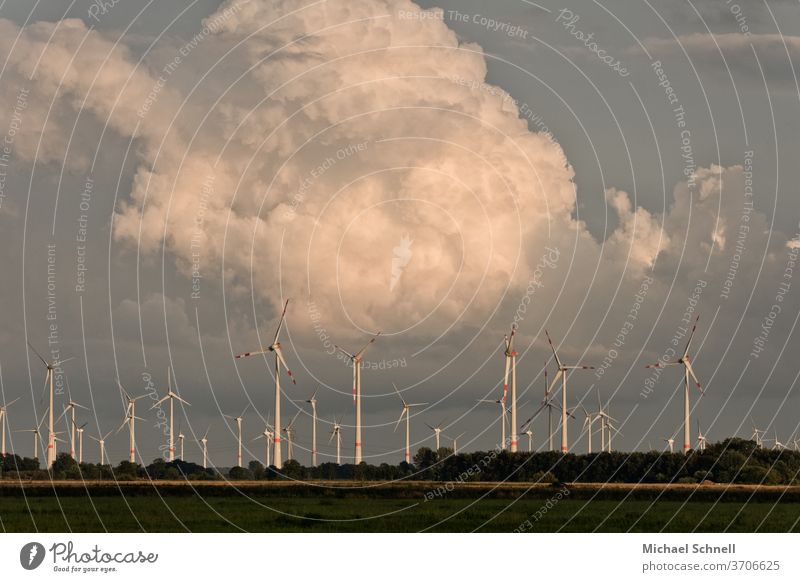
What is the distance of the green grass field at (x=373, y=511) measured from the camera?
10938 cm

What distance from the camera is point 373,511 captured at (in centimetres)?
12419

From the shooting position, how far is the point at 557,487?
152m

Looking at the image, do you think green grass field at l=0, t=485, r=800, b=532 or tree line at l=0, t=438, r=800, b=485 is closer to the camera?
green grass field at l=0, t=485, r=800, b=532

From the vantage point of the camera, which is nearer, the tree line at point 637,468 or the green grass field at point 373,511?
the green grass field at point 373,511

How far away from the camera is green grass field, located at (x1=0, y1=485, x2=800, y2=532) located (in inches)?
4306

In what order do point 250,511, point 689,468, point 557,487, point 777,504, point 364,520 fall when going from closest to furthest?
1. point 364,520
2. point 250,511
3. point 777,504
4. point 557,487
5. point 689,468

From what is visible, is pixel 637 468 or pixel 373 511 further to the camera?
pixel 637 468
